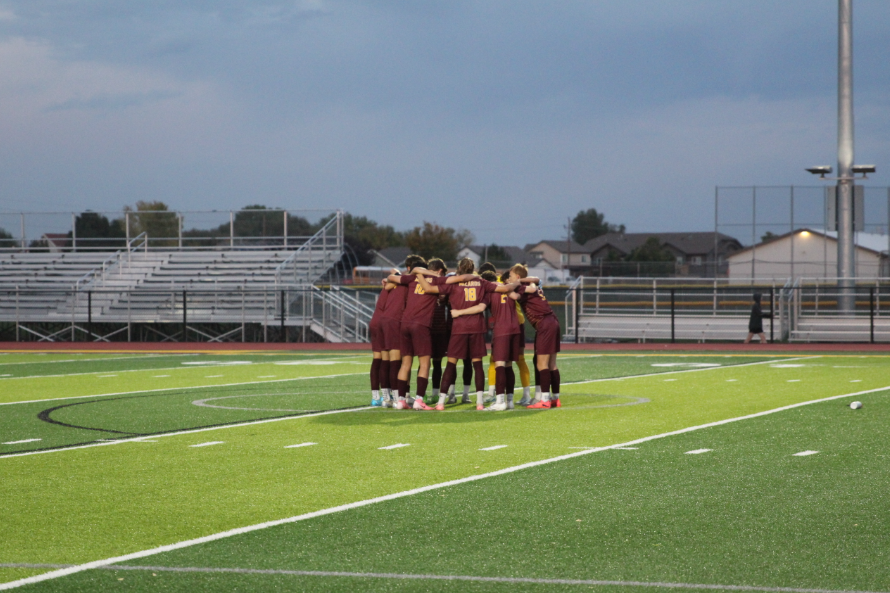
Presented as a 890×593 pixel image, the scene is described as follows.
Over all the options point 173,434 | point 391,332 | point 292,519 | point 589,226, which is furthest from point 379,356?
point 589,226

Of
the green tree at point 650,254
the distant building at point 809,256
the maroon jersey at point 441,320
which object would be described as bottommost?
the maroon jersey at point 441,320

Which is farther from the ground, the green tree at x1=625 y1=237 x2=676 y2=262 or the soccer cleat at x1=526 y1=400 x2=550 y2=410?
the green tree at x1=625 y1=237 x2=676 y2=262

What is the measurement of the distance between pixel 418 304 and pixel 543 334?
1.51 m

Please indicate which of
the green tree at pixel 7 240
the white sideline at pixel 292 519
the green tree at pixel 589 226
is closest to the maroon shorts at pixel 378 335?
the white sideline at pixel 292 519

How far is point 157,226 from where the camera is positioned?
128 ft

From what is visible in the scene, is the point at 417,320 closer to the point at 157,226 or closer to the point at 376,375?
the point at 376,375

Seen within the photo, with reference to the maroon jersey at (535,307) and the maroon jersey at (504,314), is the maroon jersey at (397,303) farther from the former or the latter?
the maroon jersey at (535,307)

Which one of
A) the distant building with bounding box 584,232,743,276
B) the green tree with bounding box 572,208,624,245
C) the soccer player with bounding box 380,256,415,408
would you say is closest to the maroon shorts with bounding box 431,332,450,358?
the soccer player with bounding box 380,256,415,408

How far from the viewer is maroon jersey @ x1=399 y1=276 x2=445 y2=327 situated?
11914 millimetres

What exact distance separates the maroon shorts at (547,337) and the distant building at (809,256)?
27258 millimetres

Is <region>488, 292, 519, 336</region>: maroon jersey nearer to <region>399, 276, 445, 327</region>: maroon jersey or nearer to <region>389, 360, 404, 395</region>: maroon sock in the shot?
<region>399, 276, 445, 327</region>: maroon jersey

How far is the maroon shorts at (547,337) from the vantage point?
12141mm

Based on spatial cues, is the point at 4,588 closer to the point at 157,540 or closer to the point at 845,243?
the point at 157,540

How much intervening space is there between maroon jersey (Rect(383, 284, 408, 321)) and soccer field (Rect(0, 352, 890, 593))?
1.15 metres
